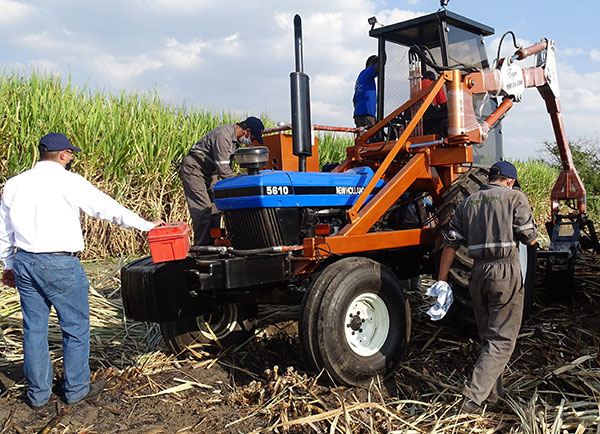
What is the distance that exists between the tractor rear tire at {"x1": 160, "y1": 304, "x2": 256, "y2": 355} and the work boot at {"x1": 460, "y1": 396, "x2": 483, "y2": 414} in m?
2.11

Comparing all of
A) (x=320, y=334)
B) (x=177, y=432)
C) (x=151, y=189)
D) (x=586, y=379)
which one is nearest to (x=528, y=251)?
(x=586, y=379)

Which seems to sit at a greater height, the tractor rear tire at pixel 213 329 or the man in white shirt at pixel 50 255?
the man in white shirt at pixel 50 255

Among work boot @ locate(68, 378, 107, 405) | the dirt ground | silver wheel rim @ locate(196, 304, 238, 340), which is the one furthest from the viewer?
silver wheel rim @ locate(196, 304, 238, 340)

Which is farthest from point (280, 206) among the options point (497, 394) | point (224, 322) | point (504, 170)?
point (497, 394)

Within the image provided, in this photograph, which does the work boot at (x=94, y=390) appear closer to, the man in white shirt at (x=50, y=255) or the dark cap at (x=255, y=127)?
the man in white shirt at (x=50, y=255)

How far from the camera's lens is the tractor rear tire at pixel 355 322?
12.9ft

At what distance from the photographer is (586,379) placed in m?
4.03

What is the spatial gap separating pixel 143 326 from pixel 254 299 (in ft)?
5.80

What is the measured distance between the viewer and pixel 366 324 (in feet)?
14.3

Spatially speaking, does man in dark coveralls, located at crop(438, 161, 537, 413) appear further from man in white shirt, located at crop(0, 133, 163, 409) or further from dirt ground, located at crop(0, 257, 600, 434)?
man in white shirt, located at crop(0, 133, 163, 409)

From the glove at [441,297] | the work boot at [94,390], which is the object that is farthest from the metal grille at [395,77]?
the work boot at [94,390]

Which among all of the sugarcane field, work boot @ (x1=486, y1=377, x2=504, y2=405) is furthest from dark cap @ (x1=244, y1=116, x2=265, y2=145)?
work boot @ (x1=486, y1=377, x2=504, y2=405)

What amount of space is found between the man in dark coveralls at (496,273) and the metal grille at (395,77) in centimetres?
234

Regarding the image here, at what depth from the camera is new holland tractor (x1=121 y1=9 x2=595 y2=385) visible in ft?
13.6
